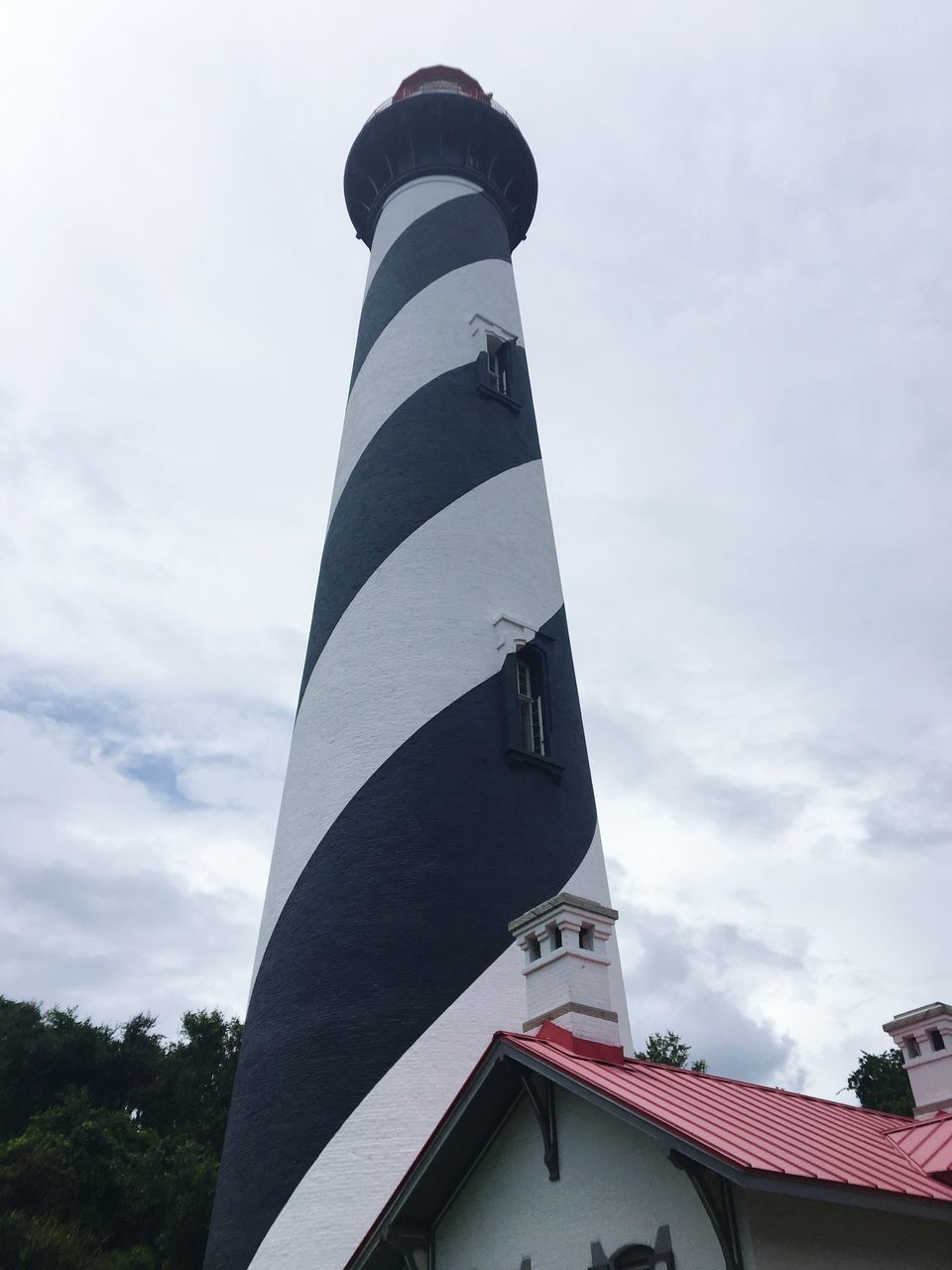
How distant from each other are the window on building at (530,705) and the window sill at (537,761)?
0.49ft

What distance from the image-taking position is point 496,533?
1248cm

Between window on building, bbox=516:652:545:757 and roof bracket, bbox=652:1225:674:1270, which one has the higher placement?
window on building, bbox=516:652:545:757

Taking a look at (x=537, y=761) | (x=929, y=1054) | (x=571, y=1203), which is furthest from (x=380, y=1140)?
(x=929, y=1054)

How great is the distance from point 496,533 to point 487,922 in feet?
15.7

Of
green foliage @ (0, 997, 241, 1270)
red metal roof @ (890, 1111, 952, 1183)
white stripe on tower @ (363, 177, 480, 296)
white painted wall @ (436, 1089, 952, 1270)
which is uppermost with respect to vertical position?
white stripe on tower @ (363, 177, 480, 296)

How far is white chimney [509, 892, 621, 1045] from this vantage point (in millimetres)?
7016

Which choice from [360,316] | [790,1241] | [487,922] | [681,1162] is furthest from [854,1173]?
[360,316]

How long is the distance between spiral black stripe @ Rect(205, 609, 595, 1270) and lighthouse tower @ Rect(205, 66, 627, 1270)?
2 centimetres

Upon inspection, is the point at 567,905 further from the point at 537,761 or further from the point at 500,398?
the point at 500,398

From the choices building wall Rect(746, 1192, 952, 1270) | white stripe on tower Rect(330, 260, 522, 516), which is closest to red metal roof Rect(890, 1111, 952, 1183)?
building wall Rect(746, 1192, 952, 1270)

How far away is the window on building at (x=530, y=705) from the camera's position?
443 inches

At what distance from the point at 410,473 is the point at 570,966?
273 inches

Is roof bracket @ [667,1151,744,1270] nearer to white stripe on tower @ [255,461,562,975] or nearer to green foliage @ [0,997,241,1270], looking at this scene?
white stripe on tower @ [255,461,562,975]

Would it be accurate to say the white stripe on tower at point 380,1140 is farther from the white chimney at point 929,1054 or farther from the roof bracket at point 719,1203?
the roof bracket at point 719,1203
